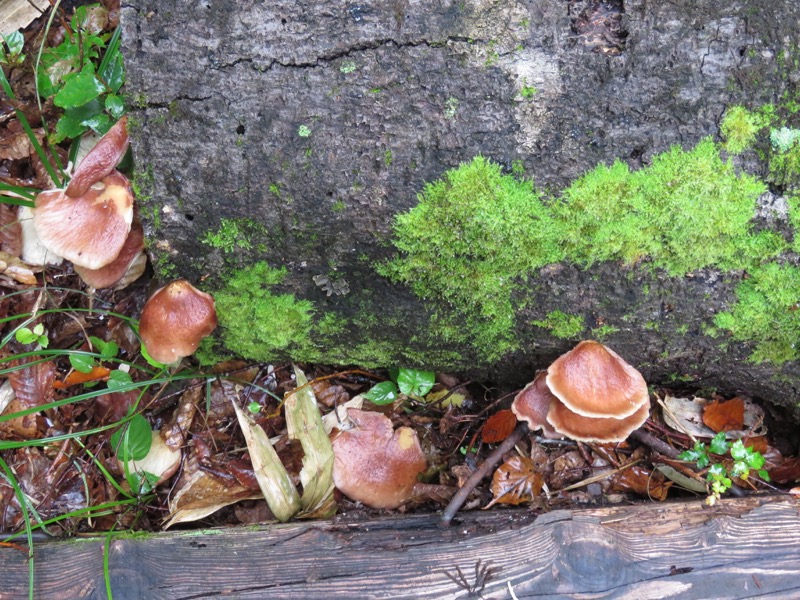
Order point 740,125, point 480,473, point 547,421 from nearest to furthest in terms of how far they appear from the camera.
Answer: point 740,125 → point 547,421 → point 480,473

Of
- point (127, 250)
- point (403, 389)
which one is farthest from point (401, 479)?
point (127, 250)

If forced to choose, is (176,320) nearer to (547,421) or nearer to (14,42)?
(547,421)

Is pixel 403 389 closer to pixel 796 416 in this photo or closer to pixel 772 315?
pixel 772 315

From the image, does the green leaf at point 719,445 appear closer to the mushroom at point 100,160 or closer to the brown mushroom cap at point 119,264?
the brown mushroom cap at point 119,264

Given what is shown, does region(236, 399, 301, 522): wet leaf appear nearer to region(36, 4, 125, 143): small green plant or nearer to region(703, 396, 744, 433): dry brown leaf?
region(36, 4, 125, 143): small green plant

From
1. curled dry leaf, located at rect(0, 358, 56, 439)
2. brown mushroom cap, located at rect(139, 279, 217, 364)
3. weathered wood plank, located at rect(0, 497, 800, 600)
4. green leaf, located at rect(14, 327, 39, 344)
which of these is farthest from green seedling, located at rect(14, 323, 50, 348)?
weathered wood plank, located at rect(0, 497, 800, 600)

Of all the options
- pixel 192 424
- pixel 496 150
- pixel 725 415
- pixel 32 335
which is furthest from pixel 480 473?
pixel 32 335

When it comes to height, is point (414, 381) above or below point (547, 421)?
below
